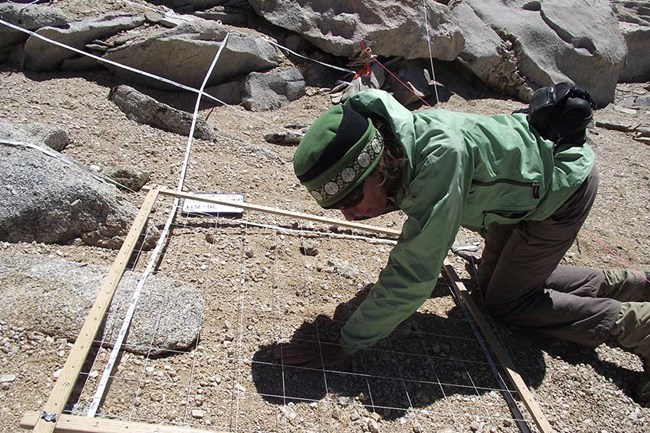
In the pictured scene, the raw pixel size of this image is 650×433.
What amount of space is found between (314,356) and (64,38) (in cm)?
415

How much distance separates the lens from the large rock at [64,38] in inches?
200

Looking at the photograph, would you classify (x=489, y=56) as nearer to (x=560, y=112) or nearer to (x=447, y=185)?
(x=560, y=112)

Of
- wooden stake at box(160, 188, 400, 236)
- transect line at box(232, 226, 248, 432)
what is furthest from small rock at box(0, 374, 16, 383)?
wooden stake at box(160, 188, 400, 236)

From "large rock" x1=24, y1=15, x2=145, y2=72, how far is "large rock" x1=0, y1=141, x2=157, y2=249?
227 cm

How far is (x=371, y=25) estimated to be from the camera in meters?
6.95

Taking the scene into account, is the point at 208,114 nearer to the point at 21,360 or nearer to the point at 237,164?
the point at 237,164

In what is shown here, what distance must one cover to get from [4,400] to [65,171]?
1401 millimetres

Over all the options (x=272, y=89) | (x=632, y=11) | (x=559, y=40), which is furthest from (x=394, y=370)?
(x=632, y=11)

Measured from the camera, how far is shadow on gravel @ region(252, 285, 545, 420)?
2668 millimetres

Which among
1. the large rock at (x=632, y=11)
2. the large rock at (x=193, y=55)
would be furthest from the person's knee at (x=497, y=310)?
the large rock at (x=632, y=11)

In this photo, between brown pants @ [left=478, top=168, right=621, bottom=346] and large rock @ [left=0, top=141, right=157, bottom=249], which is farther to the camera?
large rock @ [left=0, top=141, right=157, bottom=249]

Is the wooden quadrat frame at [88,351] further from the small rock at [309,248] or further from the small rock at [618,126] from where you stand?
the small rock at [618,126]

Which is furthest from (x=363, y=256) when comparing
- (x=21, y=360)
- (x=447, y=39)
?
(x=447, y=39)

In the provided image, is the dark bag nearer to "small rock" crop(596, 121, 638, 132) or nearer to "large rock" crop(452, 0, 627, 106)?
"large rock" crop(452, 0, 627, 106)
